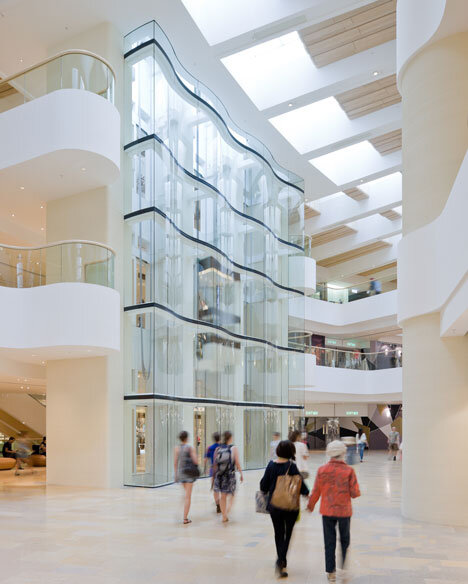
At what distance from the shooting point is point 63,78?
14.8 m

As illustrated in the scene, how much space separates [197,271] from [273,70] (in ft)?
21.8

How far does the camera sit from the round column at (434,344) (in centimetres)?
1034

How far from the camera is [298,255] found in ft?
86.4

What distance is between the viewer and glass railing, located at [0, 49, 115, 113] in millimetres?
14766

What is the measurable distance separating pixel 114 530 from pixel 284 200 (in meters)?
18.1

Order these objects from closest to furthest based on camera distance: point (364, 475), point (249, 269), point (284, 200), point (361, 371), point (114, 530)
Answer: point (114, 530) < point (364, 475) < point (249, 269) < point (284, 200) < point (361, 371)

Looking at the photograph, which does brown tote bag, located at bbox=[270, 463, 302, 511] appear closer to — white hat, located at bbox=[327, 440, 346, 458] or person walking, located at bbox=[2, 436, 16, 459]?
white hat, located at bbox=[327, 440, 346, 458]

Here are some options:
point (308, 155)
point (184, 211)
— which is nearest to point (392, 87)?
point (308, 155)

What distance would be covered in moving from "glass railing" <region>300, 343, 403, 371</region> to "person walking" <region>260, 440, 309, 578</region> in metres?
23.3

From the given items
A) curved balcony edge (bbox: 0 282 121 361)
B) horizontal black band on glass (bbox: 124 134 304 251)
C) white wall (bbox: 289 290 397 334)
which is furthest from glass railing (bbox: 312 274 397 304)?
curved balcony edge (bbox: 0 282 121 361)

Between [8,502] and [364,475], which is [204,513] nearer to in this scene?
[8,502]

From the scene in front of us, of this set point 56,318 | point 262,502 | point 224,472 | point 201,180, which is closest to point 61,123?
point 56,318

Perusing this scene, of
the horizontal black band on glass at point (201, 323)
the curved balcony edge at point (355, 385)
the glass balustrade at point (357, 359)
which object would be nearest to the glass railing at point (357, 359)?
the glass balustrade at point (357, 359)

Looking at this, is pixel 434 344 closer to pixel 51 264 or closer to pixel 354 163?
pixel 51 264
